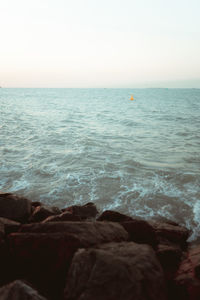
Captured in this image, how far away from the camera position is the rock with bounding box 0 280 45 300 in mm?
2355

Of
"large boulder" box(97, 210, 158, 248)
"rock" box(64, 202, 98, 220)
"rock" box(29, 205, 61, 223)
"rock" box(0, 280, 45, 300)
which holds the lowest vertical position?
"rock" box(64, 202, 98, 220)

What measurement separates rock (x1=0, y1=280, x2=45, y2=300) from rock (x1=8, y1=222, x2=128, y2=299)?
55 centimetres

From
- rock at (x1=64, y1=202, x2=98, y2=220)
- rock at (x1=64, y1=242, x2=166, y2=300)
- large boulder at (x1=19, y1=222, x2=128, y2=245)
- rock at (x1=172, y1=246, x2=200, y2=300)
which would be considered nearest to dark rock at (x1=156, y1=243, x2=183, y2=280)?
rock at (x1=172, y1=246, x2=200, y2=300)

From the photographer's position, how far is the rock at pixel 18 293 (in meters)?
2.36

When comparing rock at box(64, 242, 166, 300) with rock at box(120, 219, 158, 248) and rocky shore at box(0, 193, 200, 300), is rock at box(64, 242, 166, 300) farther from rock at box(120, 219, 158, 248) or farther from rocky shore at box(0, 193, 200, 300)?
rock at box(120, 219, 158, 248)

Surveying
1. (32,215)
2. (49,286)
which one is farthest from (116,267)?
(32,215)

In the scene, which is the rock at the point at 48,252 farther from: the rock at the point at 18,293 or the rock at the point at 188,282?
the rock at the point at 188,282

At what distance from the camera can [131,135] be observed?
1808 cm

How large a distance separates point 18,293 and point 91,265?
2.70 ft

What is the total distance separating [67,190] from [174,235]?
438cm

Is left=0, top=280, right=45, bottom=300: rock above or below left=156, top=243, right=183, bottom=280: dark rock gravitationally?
above

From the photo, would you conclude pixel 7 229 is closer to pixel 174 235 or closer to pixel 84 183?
pixel 174 235

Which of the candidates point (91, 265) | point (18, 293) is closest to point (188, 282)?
point (91, 265)

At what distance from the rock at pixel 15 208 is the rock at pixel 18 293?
265 cm
